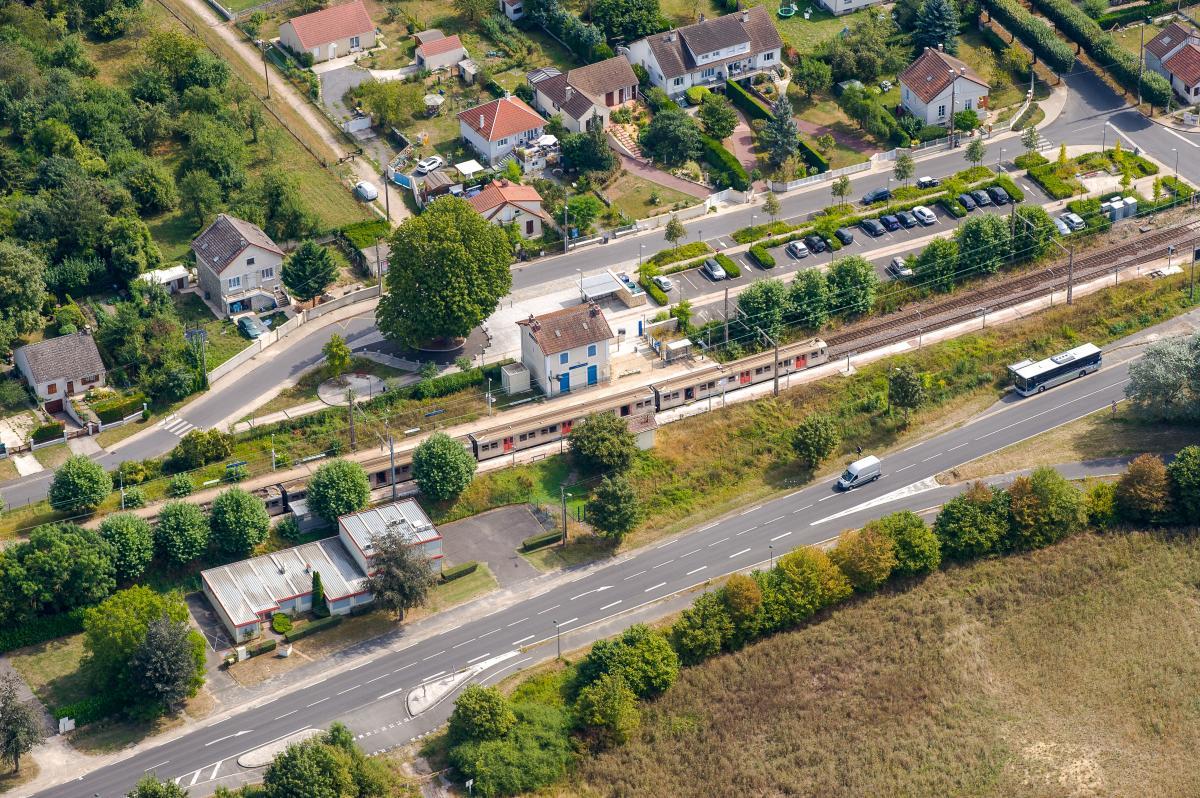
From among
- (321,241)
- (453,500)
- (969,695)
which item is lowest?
(969,695)

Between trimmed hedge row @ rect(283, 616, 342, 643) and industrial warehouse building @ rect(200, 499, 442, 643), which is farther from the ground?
industrial warehouse building @ rect(200, 499, 442, 643)

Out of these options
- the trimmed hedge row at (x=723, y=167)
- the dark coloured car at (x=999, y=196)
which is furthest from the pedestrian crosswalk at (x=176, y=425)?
the dark coloured car at (x=999, y=196)

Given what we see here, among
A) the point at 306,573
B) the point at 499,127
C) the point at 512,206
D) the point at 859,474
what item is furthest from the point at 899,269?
the point at 306,573

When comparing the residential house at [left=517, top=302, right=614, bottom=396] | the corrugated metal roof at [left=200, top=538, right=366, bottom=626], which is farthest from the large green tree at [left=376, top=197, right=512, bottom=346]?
the corrugated metal roof at [left=200, top=538, right=366, bottom=626]

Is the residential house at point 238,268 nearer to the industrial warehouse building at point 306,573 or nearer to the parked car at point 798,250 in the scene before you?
the industrial warehouse building at point 306,573

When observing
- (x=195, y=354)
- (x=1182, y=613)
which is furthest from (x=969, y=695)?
(x=195, y=354)

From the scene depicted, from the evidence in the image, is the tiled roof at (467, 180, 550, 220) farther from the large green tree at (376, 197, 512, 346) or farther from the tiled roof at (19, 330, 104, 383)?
the tiled roof at (19, 330, 104, 383)

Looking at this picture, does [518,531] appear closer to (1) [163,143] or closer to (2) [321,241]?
(2) [321,241]
